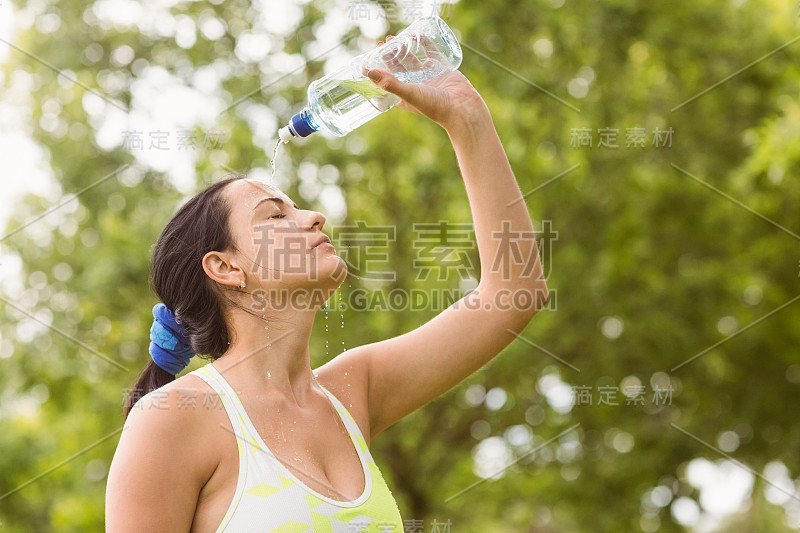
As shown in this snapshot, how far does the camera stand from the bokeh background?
21.5 ft

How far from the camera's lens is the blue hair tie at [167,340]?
6.43 ft

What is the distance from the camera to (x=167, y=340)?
1.96m

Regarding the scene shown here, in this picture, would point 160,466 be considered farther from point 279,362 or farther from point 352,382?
point 352,382

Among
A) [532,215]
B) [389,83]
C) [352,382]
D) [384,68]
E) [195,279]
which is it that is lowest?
[532,215]

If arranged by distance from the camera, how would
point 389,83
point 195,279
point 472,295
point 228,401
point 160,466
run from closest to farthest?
point 160,466, point 228,401, point 389,83, point 195,279, point 472,295

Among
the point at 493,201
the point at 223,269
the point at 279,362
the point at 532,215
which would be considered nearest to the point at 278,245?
the point at 223,269

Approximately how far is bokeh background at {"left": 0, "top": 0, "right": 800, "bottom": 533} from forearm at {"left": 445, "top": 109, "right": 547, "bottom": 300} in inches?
161

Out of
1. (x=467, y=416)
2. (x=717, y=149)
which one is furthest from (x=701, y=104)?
(x=467, y=416)

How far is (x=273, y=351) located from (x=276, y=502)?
14.1 inches

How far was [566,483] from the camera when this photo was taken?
296 inches

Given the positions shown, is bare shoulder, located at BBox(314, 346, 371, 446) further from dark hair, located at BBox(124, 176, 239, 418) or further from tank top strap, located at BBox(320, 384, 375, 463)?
dark hair, located at BBox(124, 176, 239, 418)

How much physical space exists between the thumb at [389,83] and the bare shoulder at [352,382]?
60 centimetres

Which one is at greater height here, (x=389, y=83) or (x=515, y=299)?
(x=389, y=83)

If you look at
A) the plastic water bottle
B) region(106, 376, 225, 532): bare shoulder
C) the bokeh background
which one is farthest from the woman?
the bokeh background
